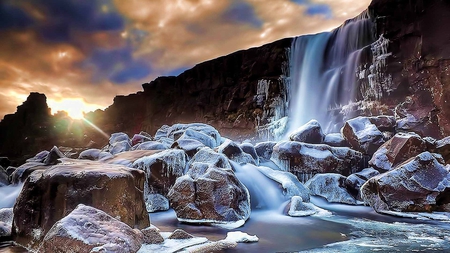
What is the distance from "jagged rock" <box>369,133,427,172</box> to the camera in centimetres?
1075

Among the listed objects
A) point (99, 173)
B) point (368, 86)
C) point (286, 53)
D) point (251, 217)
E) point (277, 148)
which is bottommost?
point (251, 217)

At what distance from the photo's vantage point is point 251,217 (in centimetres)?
833

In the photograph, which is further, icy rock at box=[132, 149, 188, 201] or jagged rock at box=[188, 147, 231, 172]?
jagged rock at box=[188, 147, 231, 172]

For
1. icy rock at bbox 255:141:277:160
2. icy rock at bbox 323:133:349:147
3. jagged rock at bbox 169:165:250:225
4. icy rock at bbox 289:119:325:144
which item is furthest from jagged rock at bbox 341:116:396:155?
jagged rock at bbox 169:165:250:225

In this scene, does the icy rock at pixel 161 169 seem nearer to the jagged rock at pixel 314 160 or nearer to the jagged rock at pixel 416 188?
the jagged rock at pixel 314 160

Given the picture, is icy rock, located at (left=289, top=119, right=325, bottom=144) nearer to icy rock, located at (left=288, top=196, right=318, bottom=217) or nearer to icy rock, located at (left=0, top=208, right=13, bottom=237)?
icy rock, located at (left=288, top=196, right=318, bottom=217)

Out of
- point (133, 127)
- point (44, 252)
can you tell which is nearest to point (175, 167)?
point (44, 252)

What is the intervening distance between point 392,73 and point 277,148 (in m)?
15.4

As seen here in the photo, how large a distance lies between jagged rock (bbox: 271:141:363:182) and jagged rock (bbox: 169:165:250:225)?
17.4ft

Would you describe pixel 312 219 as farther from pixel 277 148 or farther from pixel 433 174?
pixel 277 148

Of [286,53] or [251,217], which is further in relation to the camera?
[286,53]

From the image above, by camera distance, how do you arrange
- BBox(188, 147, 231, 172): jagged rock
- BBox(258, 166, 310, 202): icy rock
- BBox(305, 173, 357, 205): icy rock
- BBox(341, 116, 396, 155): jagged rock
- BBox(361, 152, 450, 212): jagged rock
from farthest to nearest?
BBox(341, 116, 396, 155): jagged rock → BBox(305, 173, 357, 205): icy rock → BBox(188, 147, 231, 172): jagged rock → BBox(258, 166, 310, 202): icy rock → BBox(361, 152, 450, 212): jagged rock

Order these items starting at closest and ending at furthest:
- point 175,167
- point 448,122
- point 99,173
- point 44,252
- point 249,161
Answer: point 44,252 < point 99,173 < point 175,167 < point 249,161 < point 448,122

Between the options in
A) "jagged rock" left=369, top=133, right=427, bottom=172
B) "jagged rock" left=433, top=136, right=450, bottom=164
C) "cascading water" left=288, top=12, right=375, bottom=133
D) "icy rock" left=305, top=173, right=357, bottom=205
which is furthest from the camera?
"cascading water" left=288, top=12, right=375, bottom=133
